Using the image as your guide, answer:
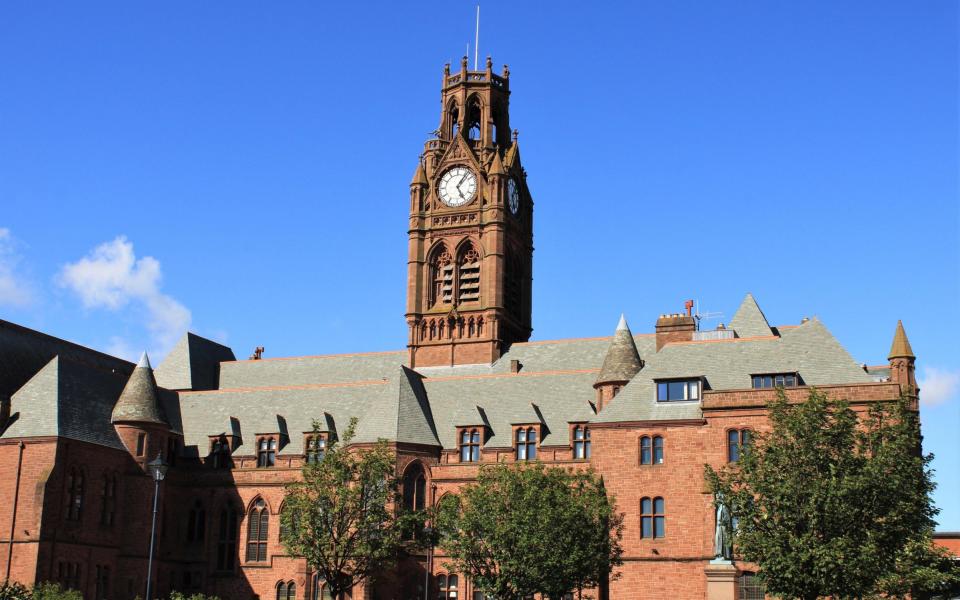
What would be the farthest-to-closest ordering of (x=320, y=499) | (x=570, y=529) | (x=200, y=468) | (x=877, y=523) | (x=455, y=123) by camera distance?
(x=455, y=123), (x=200, y=468), (x=320, y=499), (x=570, y=529), (x=877, y=523)

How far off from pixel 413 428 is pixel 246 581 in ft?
43.8

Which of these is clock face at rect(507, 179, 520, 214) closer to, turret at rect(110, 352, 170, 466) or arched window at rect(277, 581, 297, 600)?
turret at rect(110, 352, 170, 466)

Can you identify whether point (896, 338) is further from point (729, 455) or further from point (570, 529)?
point (570, 529)

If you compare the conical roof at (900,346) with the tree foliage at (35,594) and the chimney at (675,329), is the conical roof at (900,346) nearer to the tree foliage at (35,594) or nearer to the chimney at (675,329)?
the chimney at (675,329)

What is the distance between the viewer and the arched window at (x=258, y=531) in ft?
233

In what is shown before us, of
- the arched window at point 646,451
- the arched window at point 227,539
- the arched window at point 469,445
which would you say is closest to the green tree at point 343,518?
the arched window at point 469,445

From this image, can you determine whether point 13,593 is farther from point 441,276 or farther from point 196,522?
point 441,276

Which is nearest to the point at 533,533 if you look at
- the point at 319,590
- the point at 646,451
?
the point at 646,451

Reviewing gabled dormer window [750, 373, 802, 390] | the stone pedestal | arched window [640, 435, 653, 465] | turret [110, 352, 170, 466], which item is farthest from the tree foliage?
gabled dormer window [750, 373, 802, 390]

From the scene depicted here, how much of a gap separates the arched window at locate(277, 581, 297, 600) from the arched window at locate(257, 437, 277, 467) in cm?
728

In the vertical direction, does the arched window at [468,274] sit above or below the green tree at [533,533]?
above

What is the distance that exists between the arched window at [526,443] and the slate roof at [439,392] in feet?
1.82

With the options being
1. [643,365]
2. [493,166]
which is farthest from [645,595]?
[493,166]

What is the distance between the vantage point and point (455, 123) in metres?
97.4
